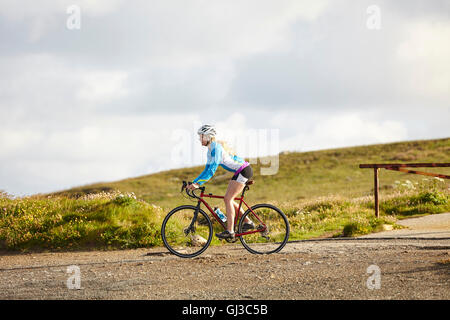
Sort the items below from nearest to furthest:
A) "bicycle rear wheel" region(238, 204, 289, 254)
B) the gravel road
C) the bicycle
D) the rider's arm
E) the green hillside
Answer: the gravel road
the rider's arm
the bicycle
"bicycle rear wheel" region(238, 204, 289, 254)
the green hillside

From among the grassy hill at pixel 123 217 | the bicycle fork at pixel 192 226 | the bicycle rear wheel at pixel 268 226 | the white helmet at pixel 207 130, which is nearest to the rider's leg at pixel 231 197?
the bicycle rear wheel at pixel 268 226

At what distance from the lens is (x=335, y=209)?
19.0 m

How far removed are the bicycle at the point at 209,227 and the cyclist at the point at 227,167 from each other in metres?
0.18

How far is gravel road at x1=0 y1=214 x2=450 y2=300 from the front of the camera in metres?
7.98

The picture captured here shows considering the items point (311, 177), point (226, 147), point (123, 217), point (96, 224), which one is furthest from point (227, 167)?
point (311, 177)

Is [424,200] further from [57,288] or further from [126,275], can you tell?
[57,288]

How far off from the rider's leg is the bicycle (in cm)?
15

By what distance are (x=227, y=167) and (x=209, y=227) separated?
53.6 inches

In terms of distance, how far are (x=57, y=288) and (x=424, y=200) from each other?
13.8m

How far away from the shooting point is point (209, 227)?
11.0 m

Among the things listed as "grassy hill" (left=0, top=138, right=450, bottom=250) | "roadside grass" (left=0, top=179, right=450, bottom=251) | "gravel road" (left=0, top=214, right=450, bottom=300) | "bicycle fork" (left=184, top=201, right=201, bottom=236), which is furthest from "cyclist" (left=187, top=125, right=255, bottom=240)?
"grassy hill" (left=0, top=138, right=450, bottom=250)

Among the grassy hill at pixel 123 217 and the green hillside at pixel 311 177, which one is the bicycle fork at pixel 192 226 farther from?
the green hillside at pixel 311 177

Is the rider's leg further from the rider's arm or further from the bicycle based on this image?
the rider's arm

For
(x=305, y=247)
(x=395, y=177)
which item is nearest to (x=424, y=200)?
(x=305, y=247)
